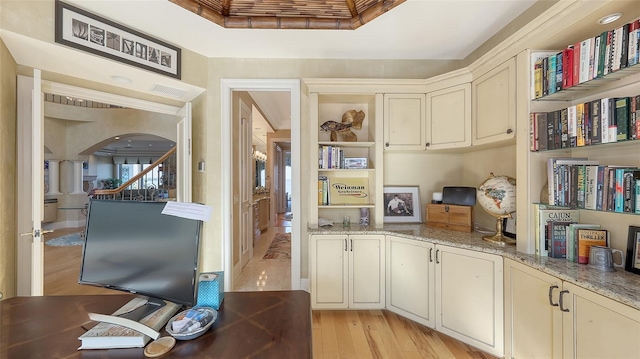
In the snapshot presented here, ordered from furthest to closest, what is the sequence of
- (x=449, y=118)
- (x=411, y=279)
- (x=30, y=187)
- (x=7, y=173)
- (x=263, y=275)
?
(x=263, y=275), (x=449, y=118), (x=411, y=279), (x=30, y=187), (x=7, y=173)

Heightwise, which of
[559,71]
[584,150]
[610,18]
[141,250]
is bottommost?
[141,250]

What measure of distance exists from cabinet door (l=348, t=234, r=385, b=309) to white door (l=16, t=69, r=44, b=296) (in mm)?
2492

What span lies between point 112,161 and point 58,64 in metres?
12.3

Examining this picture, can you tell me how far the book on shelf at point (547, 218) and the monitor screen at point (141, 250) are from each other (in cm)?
204

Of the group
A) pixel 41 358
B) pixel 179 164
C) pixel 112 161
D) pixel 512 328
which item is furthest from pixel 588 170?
pixel 112 161

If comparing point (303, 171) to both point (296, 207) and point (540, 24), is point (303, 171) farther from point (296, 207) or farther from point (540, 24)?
point (540, 24)

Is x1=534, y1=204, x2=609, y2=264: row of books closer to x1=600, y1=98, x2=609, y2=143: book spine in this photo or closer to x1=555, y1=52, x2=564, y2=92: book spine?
x1=600, y1=98, x2=609, y2=143: book spine

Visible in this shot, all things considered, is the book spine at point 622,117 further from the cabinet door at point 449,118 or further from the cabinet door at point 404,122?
the cabinet door at point 404,122

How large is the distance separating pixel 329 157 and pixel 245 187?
5.83ft

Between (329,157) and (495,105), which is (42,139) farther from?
(495,105)

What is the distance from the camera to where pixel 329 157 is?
8.48ft

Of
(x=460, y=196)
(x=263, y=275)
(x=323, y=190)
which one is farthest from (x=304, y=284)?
(x=460, y=196)

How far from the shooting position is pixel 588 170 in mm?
1429

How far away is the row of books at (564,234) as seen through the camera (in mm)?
1476
